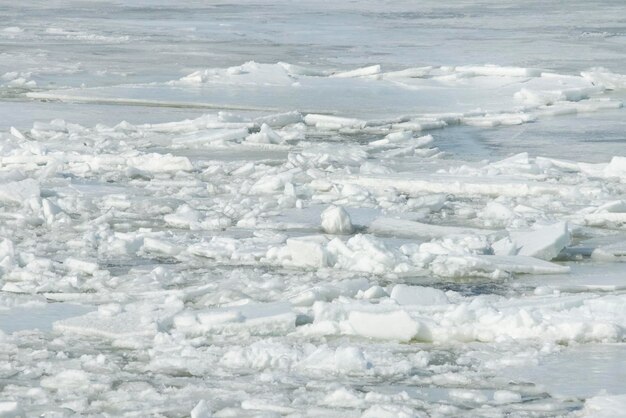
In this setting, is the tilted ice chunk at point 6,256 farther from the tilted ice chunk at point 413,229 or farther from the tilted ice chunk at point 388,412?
the tilted ice chunk at point 388,412

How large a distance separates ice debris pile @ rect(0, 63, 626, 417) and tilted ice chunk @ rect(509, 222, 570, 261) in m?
0.01

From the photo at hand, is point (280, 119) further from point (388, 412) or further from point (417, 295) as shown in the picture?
point (388, 412)

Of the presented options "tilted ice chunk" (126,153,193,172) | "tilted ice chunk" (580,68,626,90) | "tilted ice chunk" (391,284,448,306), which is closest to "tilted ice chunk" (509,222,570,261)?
"tilted ice chunk" (391,284,448,306)

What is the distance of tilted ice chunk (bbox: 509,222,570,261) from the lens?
6.55 m

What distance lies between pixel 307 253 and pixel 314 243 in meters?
0.08

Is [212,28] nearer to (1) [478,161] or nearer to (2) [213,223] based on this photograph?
(1) [478,161]

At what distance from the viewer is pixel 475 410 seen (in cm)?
432

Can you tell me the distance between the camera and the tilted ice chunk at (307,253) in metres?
6.34

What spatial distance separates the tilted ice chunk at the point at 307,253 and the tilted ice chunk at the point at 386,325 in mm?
1136

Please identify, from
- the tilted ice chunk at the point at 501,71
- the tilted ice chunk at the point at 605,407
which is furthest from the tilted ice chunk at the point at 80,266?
the tilted ice chunk at the point at 501,71

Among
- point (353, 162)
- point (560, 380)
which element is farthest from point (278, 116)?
point (560, 380)

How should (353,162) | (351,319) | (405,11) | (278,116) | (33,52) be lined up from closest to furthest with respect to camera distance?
(351,319) → (353,162) → (278,116) → (33,52) → (405,11)

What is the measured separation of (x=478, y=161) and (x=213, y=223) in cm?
297

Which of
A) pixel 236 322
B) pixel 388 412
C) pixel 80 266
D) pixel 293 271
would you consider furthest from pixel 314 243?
pixel 388 412
